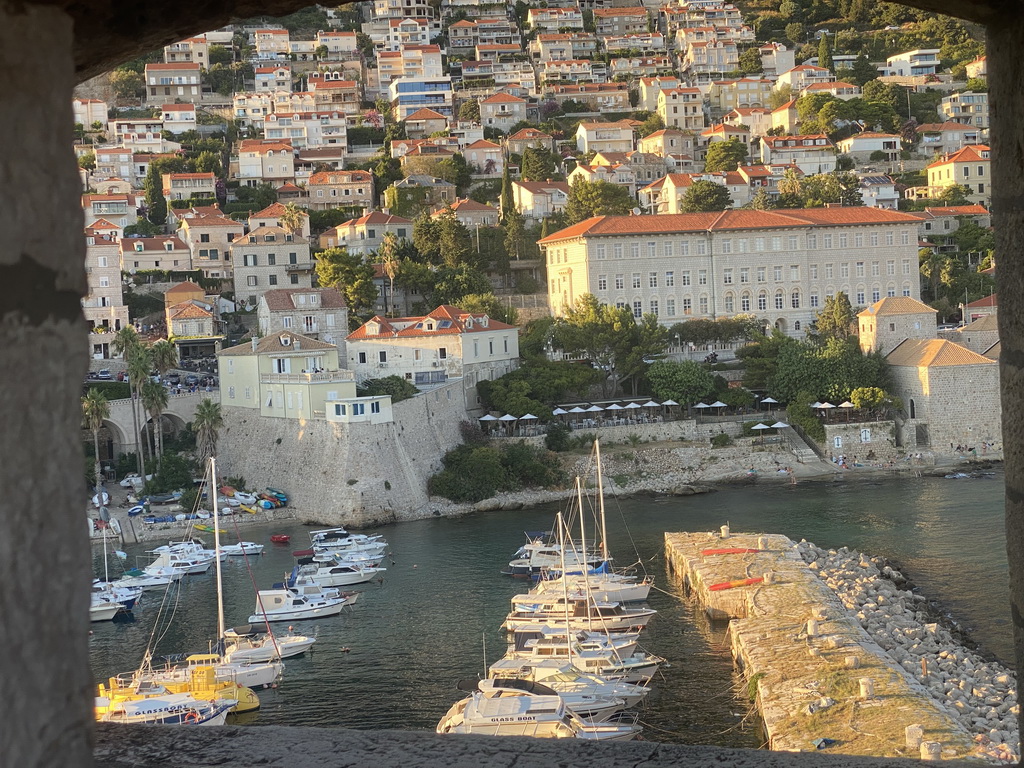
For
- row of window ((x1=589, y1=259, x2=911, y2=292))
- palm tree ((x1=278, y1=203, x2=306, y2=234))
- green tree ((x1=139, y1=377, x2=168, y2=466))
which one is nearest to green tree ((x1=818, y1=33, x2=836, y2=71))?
row of window ((x1=589, y1=259, x2=911, y2=292))

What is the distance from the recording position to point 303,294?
1754 inches

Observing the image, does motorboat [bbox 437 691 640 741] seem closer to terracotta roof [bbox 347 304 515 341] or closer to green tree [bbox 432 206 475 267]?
terracotta roof [bbox 347 304 515 341]

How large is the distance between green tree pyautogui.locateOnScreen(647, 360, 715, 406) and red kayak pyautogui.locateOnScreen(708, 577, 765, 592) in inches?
725

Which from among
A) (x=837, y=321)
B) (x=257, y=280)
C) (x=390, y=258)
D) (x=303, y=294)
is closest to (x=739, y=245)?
(x=837, y=321)

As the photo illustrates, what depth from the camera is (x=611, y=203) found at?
60.7 m

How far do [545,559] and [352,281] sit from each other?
25.2 m

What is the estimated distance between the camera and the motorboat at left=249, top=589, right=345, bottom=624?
24078 mm

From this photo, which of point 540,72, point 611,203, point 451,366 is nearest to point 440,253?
point 611,203

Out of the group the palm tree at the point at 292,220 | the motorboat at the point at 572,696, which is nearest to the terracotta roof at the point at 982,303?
the palm tree at the point at 292,220

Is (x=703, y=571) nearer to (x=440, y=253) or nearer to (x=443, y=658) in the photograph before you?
(x=443, y=658)

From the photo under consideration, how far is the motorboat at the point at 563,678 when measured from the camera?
17562 millimetres

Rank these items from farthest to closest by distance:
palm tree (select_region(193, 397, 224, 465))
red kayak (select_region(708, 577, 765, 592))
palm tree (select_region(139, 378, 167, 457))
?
palm tree (select_region(193, 397, 224, 465)) → palm tree (select_region(139, 378, 167, 457)) → red kayak (select_region(708, 577, 765, 592))

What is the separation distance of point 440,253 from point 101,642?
113ft

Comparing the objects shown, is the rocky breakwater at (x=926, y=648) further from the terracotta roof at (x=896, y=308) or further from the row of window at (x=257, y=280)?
the row of window at (x=257, y=280)
